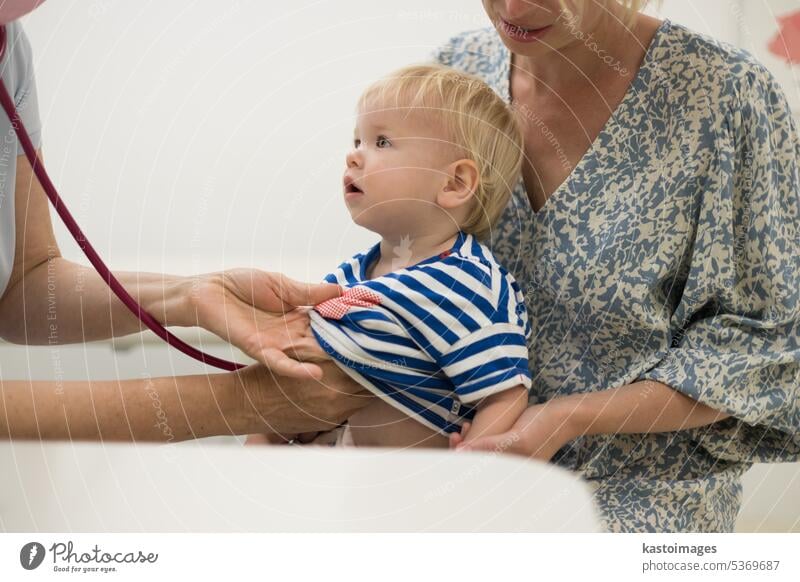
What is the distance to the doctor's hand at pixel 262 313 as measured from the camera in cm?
93

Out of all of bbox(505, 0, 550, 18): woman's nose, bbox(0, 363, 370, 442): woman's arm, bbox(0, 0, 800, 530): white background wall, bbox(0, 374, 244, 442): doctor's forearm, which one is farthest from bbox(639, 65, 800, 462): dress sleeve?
bbox(0, 374, 244, 442): doctor's forearm

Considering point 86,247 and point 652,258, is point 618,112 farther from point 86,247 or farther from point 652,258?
point 86,247

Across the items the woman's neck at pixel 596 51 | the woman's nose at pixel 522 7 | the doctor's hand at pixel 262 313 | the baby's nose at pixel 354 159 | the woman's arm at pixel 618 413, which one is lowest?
the woman's arm at pixel 618 413

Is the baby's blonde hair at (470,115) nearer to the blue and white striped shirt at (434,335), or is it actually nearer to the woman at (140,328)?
the blue and white striped shirt at (434,335)

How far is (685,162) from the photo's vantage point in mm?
952

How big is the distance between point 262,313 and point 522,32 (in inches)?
14.6

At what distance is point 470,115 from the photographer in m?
0.93

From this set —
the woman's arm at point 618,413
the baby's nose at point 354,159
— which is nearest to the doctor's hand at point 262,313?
the baby's nose at point 354,159

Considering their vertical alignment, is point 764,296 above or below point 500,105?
below

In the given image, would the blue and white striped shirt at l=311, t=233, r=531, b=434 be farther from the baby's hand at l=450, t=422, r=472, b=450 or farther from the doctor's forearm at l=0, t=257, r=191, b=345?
the doctor's forearm at l=0, t=257, r=191, b=345

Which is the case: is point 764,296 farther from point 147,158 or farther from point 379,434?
point 147,158
